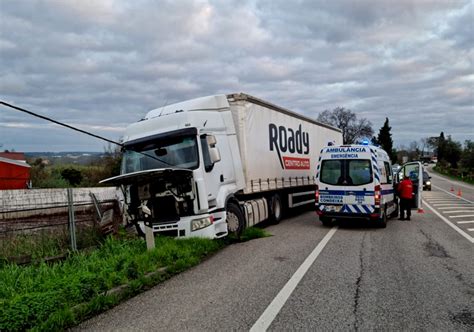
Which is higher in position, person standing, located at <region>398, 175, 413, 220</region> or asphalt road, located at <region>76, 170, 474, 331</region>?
person standing, located at <region>398, 175, 413, 220</region>

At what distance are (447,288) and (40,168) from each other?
33.5m

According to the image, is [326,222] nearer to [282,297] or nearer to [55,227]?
[282,297]

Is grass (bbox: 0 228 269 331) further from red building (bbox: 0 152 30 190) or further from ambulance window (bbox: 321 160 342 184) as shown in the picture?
red building (bbox: 0 152 30 190)

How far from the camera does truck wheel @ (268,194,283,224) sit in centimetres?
1366

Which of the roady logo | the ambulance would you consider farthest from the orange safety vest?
the roady logo

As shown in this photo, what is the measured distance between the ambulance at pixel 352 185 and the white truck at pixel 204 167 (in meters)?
1.80

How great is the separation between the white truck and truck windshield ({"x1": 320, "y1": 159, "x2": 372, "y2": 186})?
1.86 metres

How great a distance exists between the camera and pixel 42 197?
18125 millimetres

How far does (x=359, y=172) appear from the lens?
40.4 ft

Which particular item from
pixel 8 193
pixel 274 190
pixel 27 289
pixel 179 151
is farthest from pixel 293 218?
pixel 8 193

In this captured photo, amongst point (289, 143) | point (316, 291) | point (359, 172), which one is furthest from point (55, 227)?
point (289, 143)

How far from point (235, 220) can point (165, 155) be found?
97.1 inches

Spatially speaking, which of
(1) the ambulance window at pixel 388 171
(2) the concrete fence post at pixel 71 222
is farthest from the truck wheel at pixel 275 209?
(2) the concrete fence post at pixel 71 222

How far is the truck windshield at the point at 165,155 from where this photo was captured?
9.41m
